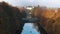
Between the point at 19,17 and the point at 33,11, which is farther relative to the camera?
the point at 19,17

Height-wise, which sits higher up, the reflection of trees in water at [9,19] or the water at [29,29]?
the reflection of trees in water at [9,19]

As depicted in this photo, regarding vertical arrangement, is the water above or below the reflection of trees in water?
below

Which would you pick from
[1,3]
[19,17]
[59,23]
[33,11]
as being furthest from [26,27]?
[59,23]

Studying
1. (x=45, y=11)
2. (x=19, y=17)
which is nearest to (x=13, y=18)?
(x=19, y=17)

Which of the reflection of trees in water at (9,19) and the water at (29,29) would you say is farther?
the water at (29,29)

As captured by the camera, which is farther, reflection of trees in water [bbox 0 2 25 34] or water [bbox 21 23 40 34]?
water [bbox 21 23 40 34]

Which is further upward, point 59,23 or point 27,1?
point 27,1

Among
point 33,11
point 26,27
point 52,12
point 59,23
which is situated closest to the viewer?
point 59,23

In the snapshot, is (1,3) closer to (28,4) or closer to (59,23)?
(28,4)

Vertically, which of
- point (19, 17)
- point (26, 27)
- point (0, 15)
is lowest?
point (26, 27)

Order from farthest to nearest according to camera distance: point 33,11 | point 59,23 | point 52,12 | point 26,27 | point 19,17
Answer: point 26,27
point 19,17
point 33,11
point 52,12
point 59,23
